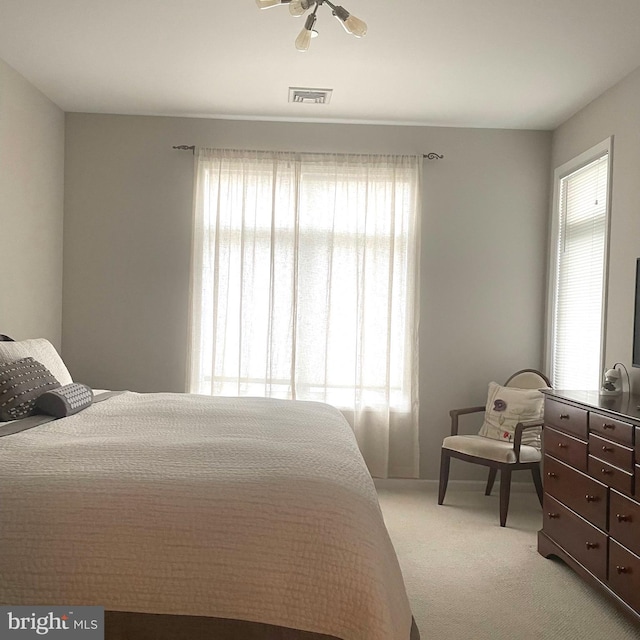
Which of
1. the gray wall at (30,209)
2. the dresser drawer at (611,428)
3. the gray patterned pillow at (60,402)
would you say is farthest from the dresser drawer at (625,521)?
the gray wall at (30,209)

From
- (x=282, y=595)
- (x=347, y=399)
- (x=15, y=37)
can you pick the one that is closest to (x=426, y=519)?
(x=347, y=399)

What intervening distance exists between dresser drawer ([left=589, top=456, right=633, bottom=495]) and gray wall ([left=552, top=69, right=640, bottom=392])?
81 centimetres

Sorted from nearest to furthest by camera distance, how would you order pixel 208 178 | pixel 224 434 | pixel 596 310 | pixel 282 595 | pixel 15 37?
pixel 282 595
pixel 224 434
pixel 15 37
pixel 596 310
pixel 208 178

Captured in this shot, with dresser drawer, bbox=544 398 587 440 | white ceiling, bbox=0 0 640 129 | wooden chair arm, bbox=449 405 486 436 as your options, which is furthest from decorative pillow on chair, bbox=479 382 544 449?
white ceiling, bbox=0 0 640 129

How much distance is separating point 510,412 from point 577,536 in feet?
4.74

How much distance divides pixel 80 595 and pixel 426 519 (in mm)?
2902

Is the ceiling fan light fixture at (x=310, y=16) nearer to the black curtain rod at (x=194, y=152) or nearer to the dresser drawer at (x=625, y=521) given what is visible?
the dresser drawer at (x=625, y=521)

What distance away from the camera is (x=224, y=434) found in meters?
2.49

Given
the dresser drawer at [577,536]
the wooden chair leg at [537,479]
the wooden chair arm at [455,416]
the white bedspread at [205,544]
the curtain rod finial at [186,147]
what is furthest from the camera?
the curtain rod finial at [186,147]

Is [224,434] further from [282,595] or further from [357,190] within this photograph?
[357,190]

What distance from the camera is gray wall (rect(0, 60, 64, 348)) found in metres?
4.04

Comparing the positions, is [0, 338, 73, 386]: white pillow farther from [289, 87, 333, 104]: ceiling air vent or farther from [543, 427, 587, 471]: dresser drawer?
[543, 427, 587, 471]: dresser drawer

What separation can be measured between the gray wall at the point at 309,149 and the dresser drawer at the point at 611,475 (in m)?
1.99

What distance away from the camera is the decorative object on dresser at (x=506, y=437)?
416 cm
